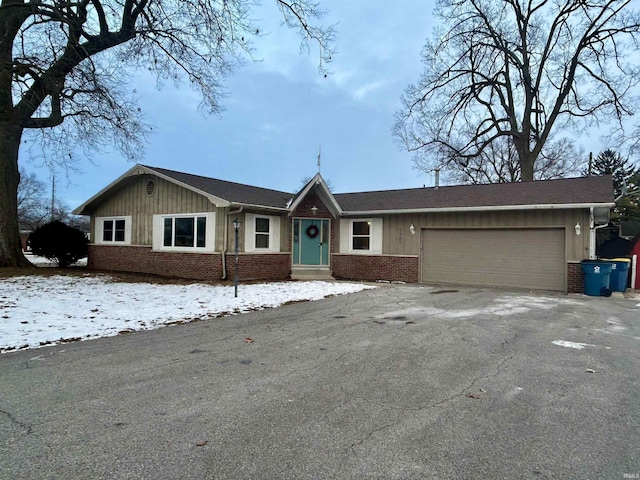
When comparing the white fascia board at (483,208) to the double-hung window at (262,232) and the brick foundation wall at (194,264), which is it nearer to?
the double-hung window at (262,232)

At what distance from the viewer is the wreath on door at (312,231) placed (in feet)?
49.2

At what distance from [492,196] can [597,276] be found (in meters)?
3.98

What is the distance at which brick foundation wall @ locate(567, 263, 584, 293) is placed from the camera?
11.4 meters

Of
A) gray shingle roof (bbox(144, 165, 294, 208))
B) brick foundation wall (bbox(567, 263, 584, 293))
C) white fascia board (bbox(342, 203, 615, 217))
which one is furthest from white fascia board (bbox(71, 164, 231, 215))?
brick foundation wall (bbox(567, 263, 584, 293))

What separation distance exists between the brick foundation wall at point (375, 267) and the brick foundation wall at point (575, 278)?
15.1 feet

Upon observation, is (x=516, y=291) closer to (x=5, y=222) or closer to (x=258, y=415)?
(x=258, y=415)

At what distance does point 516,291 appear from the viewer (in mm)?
11844

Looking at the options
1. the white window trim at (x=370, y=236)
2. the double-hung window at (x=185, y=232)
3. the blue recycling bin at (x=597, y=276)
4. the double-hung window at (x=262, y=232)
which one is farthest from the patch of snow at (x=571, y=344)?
the double-hung window at (x=185, y=232)

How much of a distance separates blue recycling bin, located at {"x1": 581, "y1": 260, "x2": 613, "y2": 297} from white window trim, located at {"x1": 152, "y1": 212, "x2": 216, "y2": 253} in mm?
11278

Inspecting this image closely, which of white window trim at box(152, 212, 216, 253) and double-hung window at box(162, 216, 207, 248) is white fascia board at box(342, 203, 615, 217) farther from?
double-hung window at box(162, 216, 207, 248)

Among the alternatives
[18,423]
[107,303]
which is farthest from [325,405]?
[107,303]

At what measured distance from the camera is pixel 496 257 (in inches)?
506

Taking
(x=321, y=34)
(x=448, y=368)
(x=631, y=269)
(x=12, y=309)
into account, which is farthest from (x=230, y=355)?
(x=631, y=269)

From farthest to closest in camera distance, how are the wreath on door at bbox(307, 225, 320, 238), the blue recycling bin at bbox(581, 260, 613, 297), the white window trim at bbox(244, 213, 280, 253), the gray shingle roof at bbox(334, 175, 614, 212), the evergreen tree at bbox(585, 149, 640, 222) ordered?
the evergreen tree at bbox(585, 149, 640, 222) → the wreath on door at bbox(307, 225, 320, 238) → the white window trim at bbox(244, 213, 280, 253) → the gray shingle roof at bbox(334, 175, 614, 212) → the blue recycling bin at bbox(581, 260, 613, 297)
